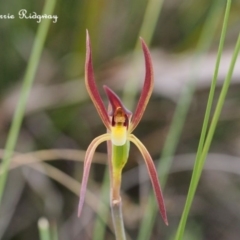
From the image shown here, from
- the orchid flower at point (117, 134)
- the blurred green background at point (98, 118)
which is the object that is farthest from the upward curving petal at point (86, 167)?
the blurred green background at point (98, 118)

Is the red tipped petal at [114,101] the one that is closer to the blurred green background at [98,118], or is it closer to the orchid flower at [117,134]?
the orchid flower at [117,134]

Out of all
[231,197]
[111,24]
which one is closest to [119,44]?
[111,24]

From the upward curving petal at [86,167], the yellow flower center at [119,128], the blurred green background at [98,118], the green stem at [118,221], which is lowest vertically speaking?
the green stem at [118,221]

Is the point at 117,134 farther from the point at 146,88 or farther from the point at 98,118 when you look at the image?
the point at 98,118

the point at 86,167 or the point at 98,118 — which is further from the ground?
the point at 98,118

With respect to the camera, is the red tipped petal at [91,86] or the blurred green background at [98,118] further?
the blurred green background at [98,118]

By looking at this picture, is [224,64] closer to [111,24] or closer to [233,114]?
[233,114]

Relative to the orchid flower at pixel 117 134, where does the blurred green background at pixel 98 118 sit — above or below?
above

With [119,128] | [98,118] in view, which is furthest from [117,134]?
[98,118]

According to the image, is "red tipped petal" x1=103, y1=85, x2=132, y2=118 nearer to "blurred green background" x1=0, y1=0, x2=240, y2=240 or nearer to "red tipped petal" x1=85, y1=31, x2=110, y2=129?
"red tipped petal" x1=85, y1=31, x2=110, y2=129
